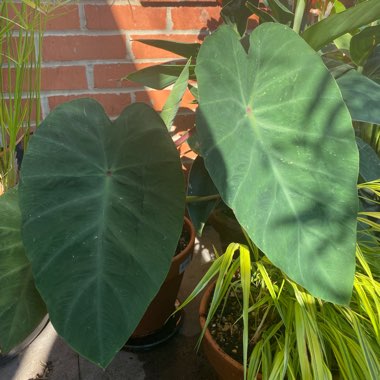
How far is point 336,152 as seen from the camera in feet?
2.47

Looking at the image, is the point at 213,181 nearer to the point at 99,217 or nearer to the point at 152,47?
the point at 99,217

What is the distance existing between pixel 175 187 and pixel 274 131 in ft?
0.76

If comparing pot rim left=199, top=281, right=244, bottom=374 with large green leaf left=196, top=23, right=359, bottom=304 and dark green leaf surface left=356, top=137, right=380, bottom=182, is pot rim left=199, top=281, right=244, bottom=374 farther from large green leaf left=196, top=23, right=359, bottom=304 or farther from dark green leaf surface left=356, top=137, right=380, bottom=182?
dark green leaf surface left=356, top=137, right=380, bottom=182

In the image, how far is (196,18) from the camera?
4.99ft

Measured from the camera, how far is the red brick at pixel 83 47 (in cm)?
140

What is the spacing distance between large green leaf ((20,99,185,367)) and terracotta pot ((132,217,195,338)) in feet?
1.12

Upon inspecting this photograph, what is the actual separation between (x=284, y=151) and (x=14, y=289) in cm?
61

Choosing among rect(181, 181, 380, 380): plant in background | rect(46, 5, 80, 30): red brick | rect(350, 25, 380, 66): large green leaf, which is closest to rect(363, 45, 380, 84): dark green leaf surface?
rect(350, 25, 380, 66): large green leaf

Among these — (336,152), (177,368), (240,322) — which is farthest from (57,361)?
(336,152)

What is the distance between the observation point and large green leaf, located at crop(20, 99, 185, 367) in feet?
2.15

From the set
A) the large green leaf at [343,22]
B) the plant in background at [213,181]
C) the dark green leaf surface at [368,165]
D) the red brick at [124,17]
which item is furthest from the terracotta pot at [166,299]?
the red brick at [124,17]

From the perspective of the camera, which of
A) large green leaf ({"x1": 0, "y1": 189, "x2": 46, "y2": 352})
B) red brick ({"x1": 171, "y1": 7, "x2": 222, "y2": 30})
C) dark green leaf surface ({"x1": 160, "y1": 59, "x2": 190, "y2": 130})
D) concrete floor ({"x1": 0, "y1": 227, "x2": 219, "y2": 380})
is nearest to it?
large green leaf ({"x1": 0, "y1": 189, "x2": 46, "y2": 352})

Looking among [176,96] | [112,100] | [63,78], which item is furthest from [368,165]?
[63,78]

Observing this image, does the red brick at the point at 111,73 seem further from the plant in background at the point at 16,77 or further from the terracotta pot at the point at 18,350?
the terracotta pot at the point at 18,350
